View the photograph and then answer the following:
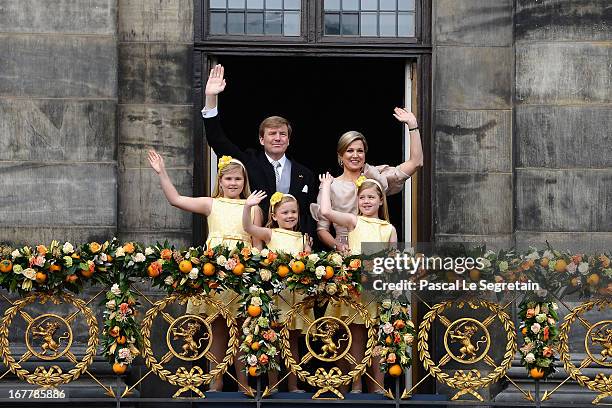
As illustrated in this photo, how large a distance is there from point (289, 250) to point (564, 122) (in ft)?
10.5

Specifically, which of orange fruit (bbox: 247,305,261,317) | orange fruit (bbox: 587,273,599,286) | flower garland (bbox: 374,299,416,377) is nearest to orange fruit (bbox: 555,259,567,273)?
orange fruit (bbox: 587,273,599,286)

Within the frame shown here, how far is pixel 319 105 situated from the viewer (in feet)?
71.1

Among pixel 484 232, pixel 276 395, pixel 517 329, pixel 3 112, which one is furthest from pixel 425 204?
pixel 3 112

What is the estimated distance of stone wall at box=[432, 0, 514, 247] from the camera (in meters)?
16.2

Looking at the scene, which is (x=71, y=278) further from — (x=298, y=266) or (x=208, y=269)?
(x=298, y=266)

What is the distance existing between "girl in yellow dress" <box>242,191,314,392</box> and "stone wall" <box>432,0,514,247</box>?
6.71 feet

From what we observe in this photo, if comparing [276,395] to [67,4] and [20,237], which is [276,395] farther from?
[67,4]

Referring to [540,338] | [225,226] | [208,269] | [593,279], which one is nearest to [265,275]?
[208,269]

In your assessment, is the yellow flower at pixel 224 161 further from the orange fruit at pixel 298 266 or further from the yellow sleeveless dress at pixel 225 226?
the orange fruit at pixel 298 266

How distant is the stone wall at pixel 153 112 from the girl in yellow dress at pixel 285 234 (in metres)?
1.58

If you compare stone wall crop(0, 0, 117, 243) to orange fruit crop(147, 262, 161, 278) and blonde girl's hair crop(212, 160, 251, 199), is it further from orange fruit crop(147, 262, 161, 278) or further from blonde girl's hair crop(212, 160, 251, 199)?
orange fruit crop(147, 262, 161, 278)

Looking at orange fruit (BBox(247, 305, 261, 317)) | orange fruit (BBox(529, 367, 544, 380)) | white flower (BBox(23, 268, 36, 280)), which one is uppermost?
white flower (BBox(23, 268, 36, 280))

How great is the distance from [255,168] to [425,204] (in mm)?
1994

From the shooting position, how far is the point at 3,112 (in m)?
15.6
